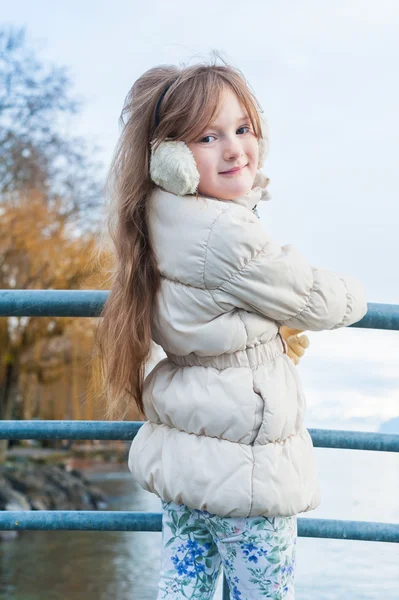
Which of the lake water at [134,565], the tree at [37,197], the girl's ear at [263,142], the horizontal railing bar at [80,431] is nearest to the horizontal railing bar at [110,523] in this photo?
the horizontal railing bar at [80,431]

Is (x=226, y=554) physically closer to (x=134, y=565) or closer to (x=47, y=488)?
(x=134, y=565)

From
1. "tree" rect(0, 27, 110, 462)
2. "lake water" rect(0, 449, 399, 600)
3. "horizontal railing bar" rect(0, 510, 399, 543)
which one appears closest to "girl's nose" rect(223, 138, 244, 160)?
"horizontal railing bar" rect(0, 510, 399, 543)

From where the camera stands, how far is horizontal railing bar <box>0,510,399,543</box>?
1926mm

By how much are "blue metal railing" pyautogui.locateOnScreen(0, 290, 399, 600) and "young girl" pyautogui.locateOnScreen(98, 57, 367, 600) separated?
0.41 ft

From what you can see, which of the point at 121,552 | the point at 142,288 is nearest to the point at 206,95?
the point at 142,288

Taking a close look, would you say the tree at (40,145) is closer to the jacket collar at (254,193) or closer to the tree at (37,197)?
the tree at (37,197)

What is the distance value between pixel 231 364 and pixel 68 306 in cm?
44

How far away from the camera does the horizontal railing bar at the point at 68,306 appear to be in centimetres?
189

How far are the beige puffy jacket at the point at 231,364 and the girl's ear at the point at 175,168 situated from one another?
25 mm

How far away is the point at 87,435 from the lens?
1.94 meters

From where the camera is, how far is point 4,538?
1362 centimetres

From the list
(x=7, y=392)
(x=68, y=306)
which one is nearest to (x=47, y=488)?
(x=7, y=392)

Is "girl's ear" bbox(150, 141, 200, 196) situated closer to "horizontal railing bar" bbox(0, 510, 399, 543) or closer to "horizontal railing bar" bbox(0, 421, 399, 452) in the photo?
"horizontal railing bar" bbox(0, 421, 399, 452)

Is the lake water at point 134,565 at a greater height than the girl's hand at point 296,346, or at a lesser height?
lesser
